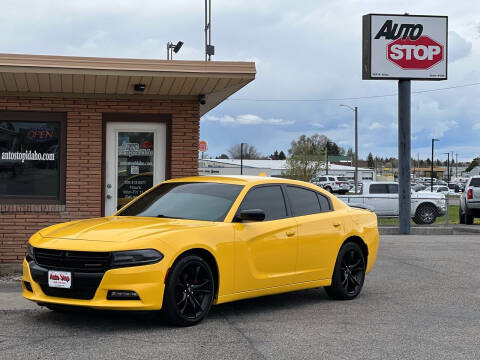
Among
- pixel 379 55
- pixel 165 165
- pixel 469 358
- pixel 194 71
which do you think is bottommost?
pixel 469 358

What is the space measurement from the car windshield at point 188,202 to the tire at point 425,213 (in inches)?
736

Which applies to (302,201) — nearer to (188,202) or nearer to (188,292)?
(188,202)

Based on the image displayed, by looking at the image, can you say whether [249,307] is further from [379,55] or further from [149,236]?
[379,55]

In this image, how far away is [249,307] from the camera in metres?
8.15

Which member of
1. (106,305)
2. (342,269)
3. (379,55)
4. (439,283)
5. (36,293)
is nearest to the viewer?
(106,305)

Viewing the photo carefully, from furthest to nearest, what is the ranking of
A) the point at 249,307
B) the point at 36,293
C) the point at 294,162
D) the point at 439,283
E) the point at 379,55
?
the point at 294,162, the point at 379,55, the point at 439,283, the point at 249,307, the point at 36,293

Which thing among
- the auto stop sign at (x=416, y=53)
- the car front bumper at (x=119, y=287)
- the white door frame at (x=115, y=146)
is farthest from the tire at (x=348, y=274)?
the auto stop sign at (x=416, y=53)

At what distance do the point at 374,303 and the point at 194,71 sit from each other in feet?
14.9

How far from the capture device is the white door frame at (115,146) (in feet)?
40.5

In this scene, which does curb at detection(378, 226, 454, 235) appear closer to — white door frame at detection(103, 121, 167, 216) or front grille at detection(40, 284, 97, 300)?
white door frame at detection(103, 121, 167, 216)

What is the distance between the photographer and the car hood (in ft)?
21.8

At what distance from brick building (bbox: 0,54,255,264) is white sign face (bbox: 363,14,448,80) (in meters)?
9.34

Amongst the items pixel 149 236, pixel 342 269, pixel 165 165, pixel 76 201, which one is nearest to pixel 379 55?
pixel 165 165

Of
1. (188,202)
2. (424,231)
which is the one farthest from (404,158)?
(188,202)
